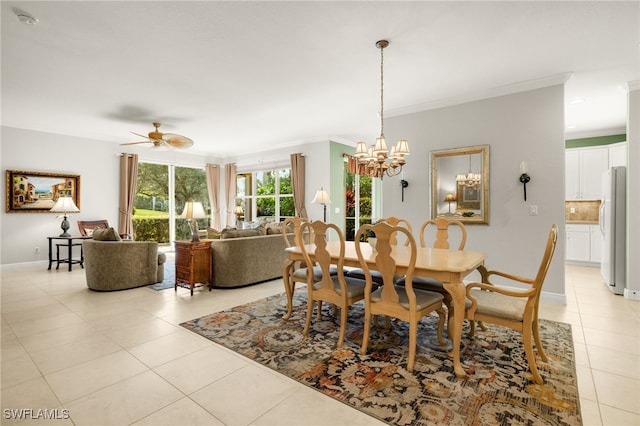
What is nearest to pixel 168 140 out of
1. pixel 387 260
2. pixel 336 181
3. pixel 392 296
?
pixel 336 181

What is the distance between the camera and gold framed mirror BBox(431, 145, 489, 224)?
4383 millimetres

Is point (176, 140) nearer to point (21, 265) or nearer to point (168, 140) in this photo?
point (168, 140)

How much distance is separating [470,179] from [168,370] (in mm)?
4274

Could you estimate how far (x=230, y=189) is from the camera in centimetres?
919

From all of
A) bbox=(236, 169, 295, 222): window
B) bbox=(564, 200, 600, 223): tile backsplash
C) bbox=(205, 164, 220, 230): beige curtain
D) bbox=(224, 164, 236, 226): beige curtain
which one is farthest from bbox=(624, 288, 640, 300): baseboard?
bbox=(205, 164, 220, 230): beige curtain

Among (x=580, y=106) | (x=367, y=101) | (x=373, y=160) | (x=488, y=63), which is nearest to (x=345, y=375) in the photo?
(x=373, y=160)

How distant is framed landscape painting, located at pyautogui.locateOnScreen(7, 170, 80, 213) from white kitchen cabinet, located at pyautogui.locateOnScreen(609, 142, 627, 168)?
10663mm

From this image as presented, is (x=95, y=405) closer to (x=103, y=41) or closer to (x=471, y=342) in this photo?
(x=471, y=342)

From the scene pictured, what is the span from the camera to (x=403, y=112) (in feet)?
16.6

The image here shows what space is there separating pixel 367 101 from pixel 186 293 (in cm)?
385

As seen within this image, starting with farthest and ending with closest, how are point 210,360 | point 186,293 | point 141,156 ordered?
point 141,156 < point 186,293 < point 210,360

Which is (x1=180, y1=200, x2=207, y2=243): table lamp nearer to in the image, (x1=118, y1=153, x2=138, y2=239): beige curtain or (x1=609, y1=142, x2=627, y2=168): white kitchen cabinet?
(x1=118, y1=153, x2=138, y2=239): beige curtain

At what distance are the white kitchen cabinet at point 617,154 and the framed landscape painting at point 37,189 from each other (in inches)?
420

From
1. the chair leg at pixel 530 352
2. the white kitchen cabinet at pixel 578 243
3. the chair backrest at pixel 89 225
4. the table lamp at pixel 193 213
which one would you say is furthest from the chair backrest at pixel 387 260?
the chair backrest at pixel 89 225
